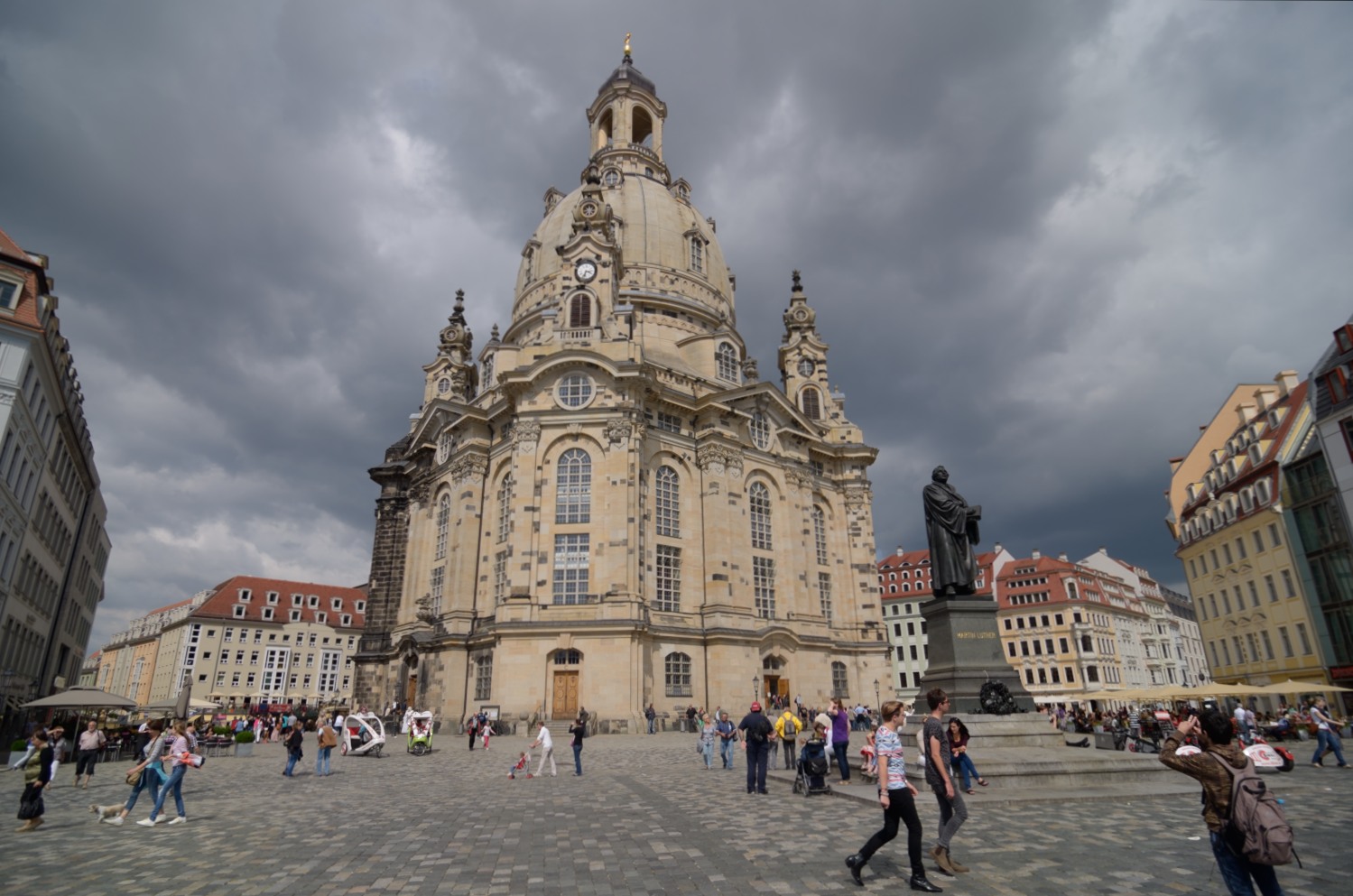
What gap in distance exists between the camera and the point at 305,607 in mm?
81188

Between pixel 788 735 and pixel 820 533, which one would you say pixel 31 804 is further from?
pixel 820 533

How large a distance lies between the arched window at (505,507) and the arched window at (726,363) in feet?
56.2

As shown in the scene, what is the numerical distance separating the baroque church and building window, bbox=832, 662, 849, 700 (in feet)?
0.42

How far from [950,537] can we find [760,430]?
3165 cm

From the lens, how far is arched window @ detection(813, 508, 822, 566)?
51.0 metres

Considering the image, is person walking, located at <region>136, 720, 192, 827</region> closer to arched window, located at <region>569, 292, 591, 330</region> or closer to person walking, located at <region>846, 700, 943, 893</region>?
Result: person walking, located at <region>846, 700, 943, 893</region>

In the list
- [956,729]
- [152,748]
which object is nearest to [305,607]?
[152,748]

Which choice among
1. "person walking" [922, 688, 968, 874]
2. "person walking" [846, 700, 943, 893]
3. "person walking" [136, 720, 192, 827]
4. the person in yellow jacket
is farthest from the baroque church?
"person walking" [846, 700, 943, 893]

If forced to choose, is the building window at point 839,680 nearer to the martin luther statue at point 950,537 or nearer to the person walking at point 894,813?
the martin luther statue at point 950,537

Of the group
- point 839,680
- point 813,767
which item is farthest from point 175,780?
point 839,680

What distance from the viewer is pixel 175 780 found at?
12.0 metres

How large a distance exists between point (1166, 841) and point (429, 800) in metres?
12.6

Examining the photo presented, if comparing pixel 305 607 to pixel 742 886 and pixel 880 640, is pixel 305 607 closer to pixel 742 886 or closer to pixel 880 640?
pixel 880 640

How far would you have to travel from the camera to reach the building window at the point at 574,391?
40.9m
